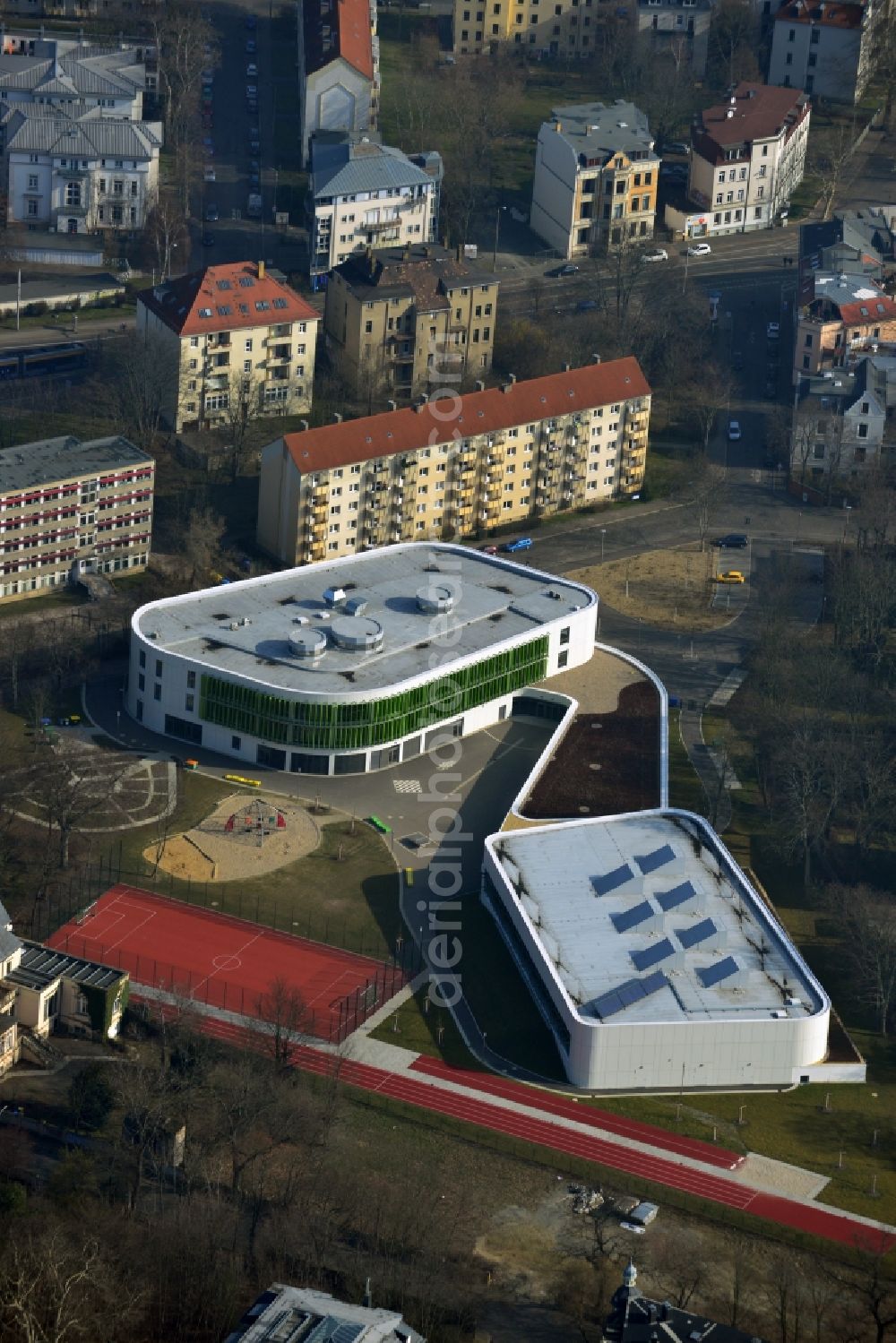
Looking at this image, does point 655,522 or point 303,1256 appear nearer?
point 303,1256

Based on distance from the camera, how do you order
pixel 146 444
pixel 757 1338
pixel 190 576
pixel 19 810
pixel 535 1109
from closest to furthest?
pixel 757 1338
pixel 535 1109
pixel 19 810
pixel 190 576
pixel 146 444

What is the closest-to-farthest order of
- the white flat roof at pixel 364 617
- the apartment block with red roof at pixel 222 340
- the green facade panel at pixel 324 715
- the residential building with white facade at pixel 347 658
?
→ the green facade panel at pixel 324 715, the residential building with white facade at pixel 347 658, the white flat roof at pixel 364 617, the apartment block with red roof at pixel 222 340

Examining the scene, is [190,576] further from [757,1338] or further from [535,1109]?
[757,1338]

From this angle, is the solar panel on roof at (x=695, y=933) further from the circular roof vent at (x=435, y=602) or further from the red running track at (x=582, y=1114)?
the circular roof vent at (x=435, y=602)

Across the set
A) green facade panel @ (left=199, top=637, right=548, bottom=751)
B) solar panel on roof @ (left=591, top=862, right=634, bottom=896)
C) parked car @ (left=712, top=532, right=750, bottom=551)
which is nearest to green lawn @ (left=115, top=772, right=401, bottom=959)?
green facade panel @ (left=199, top=637, right=548, bottom=751)

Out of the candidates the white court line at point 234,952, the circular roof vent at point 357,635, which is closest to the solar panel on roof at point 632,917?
the white court line at point 234,952

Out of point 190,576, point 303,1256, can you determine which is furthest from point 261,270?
point 303,1256

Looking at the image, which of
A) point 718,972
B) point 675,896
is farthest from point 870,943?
point 675,896
